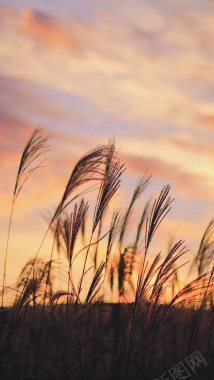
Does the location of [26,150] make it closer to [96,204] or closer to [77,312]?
[96,204]

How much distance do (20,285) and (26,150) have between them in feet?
3.18

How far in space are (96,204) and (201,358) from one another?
1374 mm

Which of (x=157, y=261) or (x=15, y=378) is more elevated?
(x=157, y=261)

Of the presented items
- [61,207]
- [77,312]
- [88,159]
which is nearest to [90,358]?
[77,312]

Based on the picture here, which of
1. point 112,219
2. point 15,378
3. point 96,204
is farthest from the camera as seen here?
point 15,378

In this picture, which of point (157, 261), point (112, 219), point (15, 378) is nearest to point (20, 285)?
point (15, 378)

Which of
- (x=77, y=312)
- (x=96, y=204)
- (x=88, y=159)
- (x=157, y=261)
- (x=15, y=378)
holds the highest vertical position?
(x=88, y=159)

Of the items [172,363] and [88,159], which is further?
[172,363]

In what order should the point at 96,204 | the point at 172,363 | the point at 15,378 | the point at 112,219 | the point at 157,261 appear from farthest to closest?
the point at 172,363
the point at 15,378
the point at 112,219
the point at 96,204
the point at 157,261

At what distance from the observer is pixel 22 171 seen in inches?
146

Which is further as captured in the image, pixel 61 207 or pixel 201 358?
pixel 201 358

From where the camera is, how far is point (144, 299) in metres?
2.99

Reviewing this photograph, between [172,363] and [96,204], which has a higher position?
[96,204]

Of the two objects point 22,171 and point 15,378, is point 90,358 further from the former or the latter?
point 22,171
